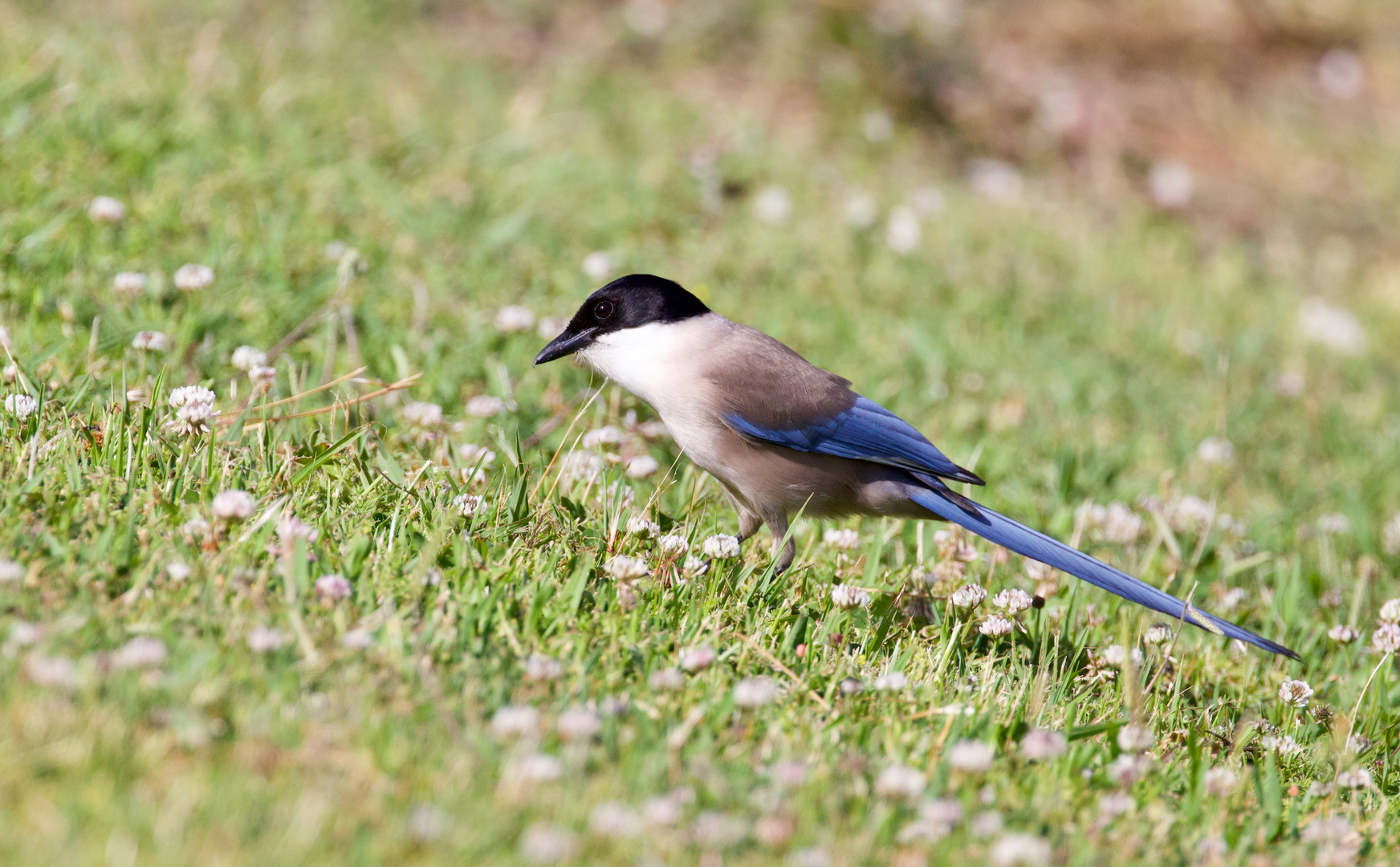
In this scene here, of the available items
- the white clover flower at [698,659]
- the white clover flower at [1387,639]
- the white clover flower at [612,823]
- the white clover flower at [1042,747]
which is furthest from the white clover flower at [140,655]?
the white clover flower at [1387,639]

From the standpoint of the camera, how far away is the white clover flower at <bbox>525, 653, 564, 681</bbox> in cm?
278

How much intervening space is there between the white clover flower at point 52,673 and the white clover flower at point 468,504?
1.15 metres

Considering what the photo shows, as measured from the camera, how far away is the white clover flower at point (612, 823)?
2.29 meters

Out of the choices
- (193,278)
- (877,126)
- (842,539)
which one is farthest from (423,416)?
(877,126)

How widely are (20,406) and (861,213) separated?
5327 millimetres

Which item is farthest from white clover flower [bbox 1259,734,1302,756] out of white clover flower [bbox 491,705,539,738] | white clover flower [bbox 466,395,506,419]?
white clover flower [bbox 466,395,506,419]

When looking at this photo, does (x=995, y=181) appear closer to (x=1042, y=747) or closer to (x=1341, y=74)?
(x=1341, y=74)

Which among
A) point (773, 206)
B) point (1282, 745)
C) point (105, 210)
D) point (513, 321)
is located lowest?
point (1282, 745)

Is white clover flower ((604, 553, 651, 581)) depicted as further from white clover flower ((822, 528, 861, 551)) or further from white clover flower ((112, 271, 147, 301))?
white clover flower ((112, 271, 147, 301))

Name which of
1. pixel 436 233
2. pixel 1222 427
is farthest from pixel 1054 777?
pixel 436 233

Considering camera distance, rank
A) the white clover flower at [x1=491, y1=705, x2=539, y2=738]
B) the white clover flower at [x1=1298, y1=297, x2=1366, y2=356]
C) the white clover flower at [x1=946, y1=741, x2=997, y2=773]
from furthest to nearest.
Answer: the white clover flower at [x1=1298, y1=297, x2=1366, y2=356] → the white clover flower at [x1=946, y1=741, x2=997, y2=773] → the white clover flower at [x1=491, y1=705, x2=539, y2=738]

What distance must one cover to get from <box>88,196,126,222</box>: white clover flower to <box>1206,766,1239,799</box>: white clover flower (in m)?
4.30

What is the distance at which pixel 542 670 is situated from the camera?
278 cm

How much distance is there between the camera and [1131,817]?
2.75m
